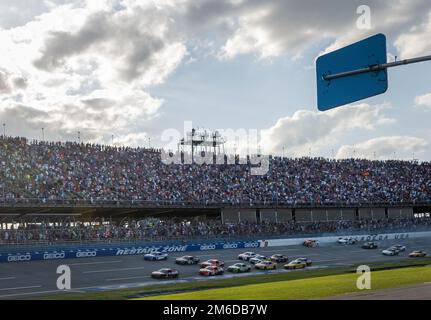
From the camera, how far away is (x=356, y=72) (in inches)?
388

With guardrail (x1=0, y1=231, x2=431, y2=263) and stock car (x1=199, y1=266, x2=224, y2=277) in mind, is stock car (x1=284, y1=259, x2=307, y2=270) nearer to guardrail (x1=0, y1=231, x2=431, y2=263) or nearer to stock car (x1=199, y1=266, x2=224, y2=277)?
stock car (x1=199, y1=266, x2=224, y2=277)

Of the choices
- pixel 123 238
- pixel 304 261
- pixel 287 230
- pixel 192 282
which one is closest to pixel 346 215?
pixel 287 230

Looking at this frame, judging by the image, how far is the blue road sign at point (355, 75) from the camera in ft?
32.1

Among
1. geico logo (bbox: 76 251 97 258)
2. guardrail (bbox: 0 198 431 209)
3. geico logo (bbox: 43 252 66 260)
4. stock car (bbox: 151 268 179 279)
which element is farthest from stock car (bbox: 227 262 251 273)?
guardrail (bbox: 0 198 431 209)

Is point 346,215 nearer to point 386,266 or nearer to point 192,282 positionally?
point 386,266

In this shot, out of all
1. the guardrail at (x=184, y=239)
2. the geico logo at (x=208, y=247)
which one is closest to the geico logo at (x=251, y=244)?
the guardrail at (x=184, y=239)

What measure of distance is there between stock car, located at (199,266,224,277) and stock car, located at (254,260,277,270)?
524 centimetres

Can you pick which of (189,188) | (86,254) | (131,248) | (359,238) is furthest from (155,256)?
(359,238)

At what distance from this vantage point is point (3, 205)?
50.9m

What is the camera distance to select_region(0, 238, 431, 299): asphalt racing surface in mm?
39656

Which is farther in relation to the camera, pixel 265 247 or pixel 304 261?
pixel 265 247

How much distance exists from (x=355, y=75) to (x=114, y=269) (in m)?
41.0

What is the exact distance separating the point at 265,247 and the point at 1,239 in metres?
31.7

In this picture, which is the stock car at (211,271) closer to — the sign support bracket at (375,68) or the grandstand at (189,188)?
the grandstand at (189,188)
